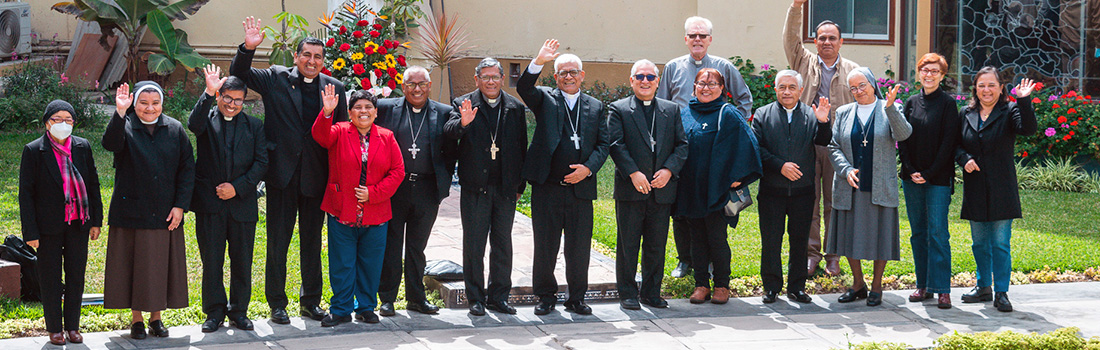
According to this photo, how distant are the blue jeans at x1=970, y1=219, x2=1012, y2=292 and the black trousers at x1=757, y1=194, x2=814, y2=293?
3.74ft

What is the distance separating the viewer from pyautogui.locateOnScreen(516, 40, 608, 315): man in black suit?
22.1 feet

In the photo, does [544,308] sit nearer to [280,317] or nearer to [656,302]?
[656,302]

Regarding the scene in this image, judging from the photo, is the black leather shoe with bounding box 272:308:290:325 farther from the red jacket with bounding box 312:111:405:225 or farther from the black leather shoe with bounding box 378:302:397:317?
the red jacket with bounding box 312:111:405:225

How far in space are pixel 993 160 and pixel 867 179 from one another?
835 millimetres

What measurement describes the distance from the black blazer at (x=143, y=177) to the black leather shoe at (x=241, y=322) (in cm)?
72

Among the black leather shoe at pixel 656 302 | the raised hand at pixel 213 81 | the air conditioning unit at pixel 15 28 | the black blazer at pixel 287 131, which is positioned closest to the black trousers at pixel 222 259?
the black blazer at pixel 287 131

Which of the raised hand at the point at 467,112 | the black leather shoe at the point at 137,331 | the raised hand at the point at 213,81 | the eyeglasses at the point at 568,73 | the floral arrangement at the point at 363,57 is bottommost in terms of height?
the black leather shoe at the point at 137,331

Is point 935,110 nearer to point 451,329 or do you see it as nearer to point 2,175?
point 451,329

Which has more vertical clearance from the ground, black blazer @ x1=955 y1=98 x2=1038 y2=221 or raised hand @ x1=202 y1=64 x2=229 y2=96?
raised hand @ x1=202 y1=64 x2=229 y2=96

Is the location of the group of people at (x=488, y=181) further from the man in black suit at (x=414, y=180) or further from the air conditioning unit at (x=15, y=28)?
the air conditioning unit at (x=15, y=28)

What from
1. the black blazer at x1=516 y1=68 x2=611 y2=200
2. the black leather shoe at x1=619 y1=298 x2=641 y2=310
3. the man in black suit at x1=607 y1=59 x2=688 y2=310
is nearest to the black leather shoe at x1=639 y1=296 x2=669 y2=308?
the man in black suit at x1=607 y1=59 x2=688 y2=310

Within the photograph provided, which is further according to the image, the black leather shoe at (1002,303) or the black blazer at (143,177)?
the black leather shoe at (1002,303)

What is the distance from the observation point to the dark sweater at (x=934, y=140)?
7055 mm

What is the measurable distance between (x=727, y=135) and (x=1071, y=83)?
9895 mm
